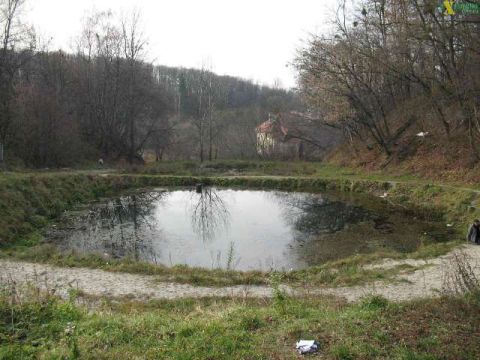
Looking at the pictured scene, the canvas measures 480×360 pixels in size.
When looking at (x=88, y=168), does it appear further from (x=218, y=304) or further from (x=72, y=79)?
(x=218, y=304)

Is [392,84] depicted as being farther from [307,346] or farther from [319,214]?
[307,346]

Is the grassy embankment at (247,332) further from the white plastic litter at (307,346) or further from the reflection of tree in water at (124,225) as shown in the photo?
the reflection of tree in water at (124,225)

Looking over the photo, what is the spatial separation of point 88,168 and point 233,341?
32.6m

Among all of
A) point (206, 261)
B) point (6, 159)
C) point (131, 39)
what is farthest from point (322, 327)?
point (131, 39)

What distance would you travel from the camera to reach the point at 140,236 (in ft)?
58.5

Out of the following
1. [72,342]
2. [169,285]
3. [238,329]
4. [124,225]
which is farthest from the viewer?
[124,225]

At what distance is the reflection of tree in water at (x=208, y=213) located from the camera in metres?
19.0

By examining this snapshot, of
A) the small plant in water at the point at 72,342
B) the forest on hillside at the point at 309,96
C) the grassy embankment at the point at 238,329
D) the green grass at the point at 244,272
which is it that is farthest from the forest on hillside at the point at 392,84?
the small plant in water at the point at 72,342

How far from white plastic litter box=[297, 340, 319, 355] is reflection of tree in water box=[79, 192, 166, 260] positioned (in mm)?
10531

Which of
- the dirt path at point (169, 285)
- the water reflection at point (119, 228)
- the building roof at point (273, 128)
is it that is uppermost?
the building roof at point (273, 128)

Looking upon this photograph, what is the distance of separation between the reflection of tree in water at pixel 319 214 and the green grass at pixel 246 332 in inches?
485

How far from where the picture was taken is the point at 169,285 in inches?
429

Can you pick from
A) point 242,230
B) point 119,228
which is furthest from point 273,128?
point 119,228

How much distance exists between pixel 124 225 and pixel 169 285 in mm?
9738
